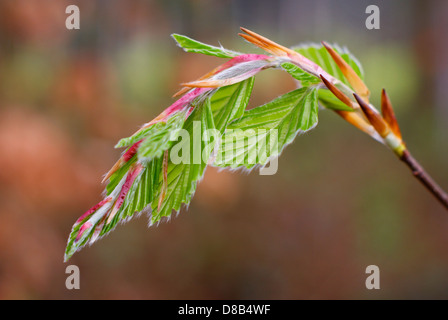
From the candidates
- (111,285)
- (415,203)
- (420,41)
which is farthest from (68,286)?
(420,41)

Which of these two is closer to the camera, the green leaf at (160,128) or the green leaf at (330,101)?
the green leaf at (160,128)

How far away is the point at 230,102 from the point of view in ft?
1.32

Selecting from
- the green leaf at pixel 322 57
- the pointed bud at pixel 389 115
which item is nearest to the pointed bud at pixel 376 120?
the pointed bud at pixel 389 115

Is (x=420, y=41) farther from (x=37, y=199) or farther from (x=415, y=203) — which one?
(x=37, y=199)

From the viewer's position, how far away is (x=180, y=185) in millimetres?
387

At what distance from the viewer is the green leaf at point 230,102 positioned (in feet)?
1.30

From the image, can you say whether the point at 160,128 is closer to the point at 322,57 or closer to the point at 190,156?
the point at 190,156

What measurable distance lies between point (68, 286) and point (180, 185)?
3089 millimetres

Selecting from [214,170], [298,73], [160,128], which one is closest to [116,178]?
[160,128]

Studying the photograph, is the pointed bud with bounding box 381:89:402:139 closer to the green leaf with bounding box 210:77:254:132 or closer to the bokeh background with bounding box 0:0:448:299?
the green leaf with bounding box 210:77:254:132

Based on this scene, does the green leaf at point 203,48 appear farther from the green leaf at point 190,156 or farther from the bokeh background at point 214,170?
the bokeh background at point 214,170

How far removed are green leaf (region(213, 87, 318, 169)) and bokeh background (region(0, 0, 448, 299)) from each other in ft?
6.43

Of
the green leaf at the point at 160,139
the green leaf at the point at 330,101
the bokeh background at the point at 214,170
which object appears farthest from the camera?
the bokeh background at the point at 214,170

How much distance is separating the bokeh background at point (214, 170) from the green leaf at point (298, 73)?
2013 mm
